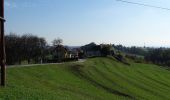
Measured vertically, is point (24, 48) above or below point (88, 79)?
above

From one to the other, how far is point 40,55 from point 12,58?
1277 cm

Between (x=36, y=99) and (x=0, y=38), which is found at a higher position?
(x=0, y=38)

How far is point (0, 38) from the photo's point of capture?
67.7ft

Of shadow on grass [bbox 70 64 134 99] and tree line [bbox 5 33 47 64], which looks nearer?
shadow on grass [bbox 70 64 134 99]

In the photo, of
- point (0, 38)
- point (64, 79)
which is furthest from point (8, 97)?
point (64, 79)

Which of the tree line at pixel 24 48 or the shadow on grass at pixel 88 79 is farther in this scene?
the tree line at pixel 24 48

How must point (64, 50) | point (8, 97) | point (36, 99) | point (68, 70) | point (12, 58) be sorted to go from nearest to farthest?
point (8, 97), point (36, 99), point (68, 70), point (12, 58), point (64, 50)

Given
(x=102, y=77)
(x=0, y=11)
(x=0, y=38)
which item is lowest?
(x=102, y=77)

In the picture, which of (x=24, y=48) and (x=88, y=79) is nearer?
(x=88, y=79)

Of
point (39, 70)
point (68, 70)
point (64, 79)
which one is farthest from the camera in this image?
point (68, 70)

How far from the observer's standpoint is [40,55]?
97.2 meters

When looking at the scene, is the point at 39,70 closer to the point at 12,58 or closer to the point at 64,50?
the point at 12,58

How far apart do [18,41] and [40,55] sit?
21.3 ft

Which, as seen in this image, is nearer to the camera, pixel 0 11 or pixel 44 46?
pixel 0 11
